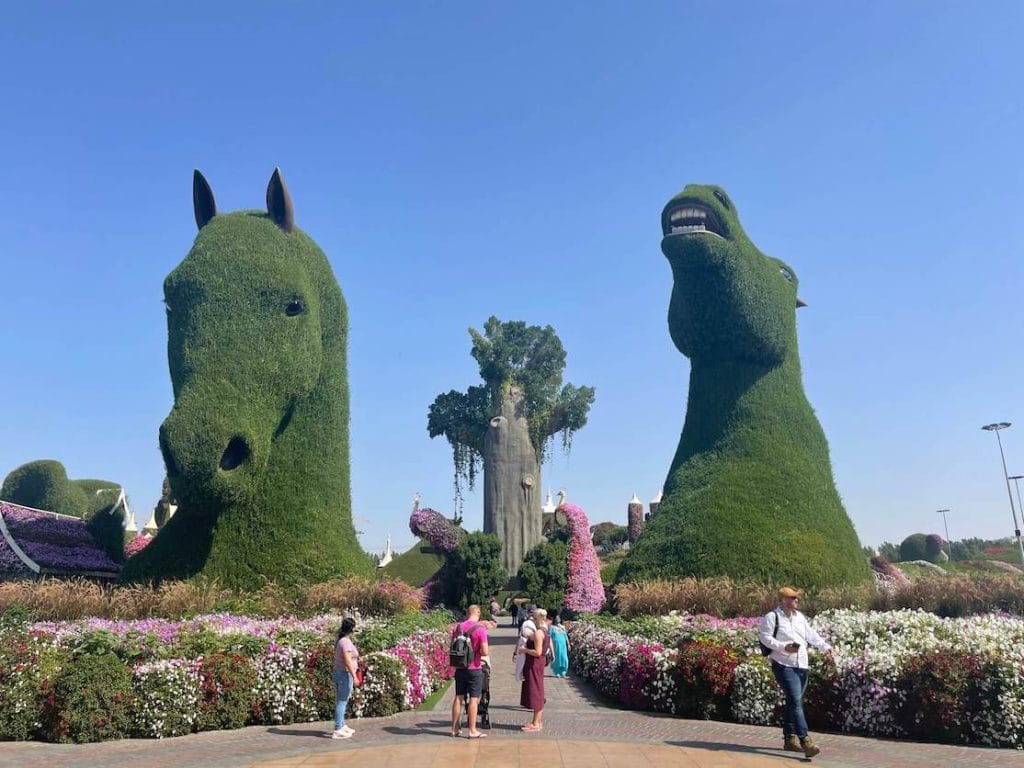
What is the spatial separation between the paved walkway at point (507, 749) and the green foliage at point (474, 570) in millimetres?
9229

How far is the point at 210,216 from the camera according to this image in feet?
48.8

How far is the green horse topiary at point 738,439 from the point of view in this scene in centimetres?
1518

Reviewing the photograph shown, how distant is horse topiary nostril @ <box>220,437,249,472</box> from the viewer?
12273 millimetres

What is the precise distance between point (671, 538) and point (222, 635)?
9722 mm

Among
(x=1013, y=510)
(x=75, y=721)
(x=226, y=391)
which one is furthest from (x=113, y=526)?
(x=1013, y=510)

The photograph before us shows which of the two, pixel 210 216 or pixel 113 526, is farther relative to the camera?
pixel 113 526

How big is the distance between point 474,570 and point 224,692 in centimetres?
1018

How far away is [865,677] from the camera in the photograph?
26.7 feet

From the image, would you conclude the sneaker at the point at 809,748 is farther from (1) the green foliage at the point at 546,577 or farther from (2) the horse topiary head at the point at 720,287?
(2) the horse topiary head at the point at 720,287

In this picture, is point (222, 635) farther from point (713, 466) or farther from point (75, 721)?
point (713, 466)

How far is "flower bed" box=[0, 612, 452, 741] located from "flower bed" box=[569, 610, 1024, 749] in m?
3.18

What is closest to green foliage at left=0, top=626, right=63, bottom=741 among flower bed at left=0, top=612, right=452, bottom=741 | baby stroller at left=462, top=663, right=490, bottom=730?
flower bed at left=0, top=612, right=452, bottom=741

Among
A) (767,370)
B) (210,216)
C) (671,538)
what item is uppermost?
(210,216)

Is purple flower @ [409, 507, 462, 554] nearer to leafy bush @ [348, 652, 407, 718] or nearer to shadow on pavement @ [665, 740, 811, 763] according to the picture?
leafy bush @ [348, 652, 407, 718]
